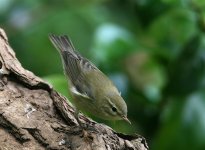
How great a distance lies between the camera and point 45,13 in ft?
21.4

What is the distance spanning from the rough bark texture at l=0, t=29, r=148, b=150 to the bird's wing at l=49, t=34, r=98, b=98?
20.3 inches

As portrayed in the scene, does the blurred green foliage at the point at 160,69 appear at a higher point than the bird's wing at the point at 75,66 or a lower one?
higher

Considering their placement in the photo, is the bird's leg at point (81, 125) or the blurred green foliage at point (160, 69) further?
the blurred green foliage at point (160, 69)

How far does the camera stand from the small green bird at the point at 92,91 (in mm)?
3757

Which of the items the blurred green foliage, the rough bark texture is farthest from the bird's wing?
the rough bark texture

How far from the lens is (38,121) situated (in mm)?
3129

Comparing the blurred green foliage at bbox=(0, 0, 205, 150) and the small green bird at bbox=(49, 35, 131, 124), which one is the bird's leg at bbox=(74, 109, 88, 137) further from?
the blurred green foliage at bbox=(0, 0, 205, 150)

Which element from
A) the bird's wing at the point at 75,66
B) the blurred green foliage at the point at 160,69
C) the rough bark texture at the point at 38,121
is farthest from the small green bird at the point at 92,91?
the rough bark texture at the point at 38,121

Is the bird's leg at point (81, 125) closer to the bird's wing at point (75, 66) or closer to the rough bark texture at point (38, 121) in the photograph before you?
the rough bark texture at point (38, 121)

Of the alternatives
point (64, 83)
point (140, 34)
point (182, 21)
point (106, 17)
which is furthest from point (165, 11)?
point (106, 17)

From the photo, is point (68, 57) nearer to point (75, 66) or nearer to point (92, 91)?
point (75, 66)

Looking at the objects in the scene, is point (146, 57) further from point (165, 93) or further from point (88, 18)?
point (88, 18)

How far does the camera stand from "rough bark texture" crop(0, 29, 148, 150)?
303cm

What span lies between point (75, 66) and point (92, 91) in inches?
9.9
